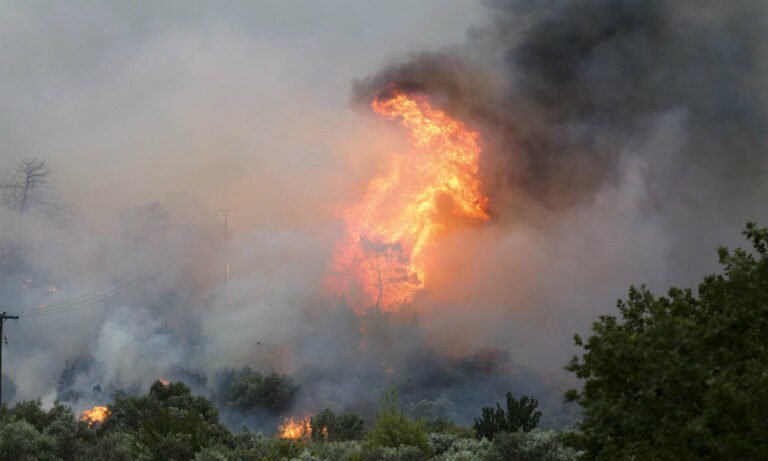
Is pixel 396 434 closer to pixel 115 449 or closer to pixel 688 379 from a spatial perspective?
pixel 115 449

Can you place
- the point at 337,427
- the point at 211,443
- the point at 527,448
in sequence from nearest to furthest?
the point at 527,448 → the point at 211,443 → the point at 337,427

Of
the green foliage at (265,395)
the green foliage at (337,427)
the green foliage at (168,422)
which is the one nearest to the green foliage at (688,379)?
the green foliage at (168,422)

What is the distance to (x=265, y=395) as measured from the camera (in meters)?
114

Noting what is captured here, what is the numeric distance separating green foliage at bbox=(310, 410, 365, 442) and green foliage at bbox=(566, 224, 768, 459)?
47.9m

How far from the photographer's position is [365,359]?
14712 cm

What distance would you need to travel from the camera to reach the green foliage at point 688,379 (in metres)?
21.0

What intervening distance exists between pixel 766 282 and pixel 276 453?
28.3 metres

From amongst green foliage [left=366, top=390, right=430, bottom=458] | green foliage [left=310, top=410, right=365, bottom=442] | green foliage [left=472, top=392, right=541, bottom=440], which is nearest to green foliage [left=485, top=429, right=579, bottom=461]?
green foliage [left=366, top=390, right=430, bottom=458]

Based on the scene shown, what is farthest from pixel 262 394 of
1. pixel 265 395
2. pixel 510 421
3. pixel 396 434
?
pixel 396 434

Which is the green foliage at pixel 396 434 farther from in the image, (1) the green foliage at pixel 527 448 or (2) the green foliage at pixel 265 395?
(2) the green foliage at pixel 265 395

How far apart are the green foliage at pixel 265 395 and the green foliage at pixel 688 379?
297 feet

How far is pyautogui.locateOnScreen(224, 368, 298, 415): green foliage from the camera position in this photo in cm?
11306

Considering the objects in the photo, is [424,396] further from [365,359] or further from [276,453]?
[276,453]

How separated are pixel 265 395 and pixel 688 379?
9649cm
